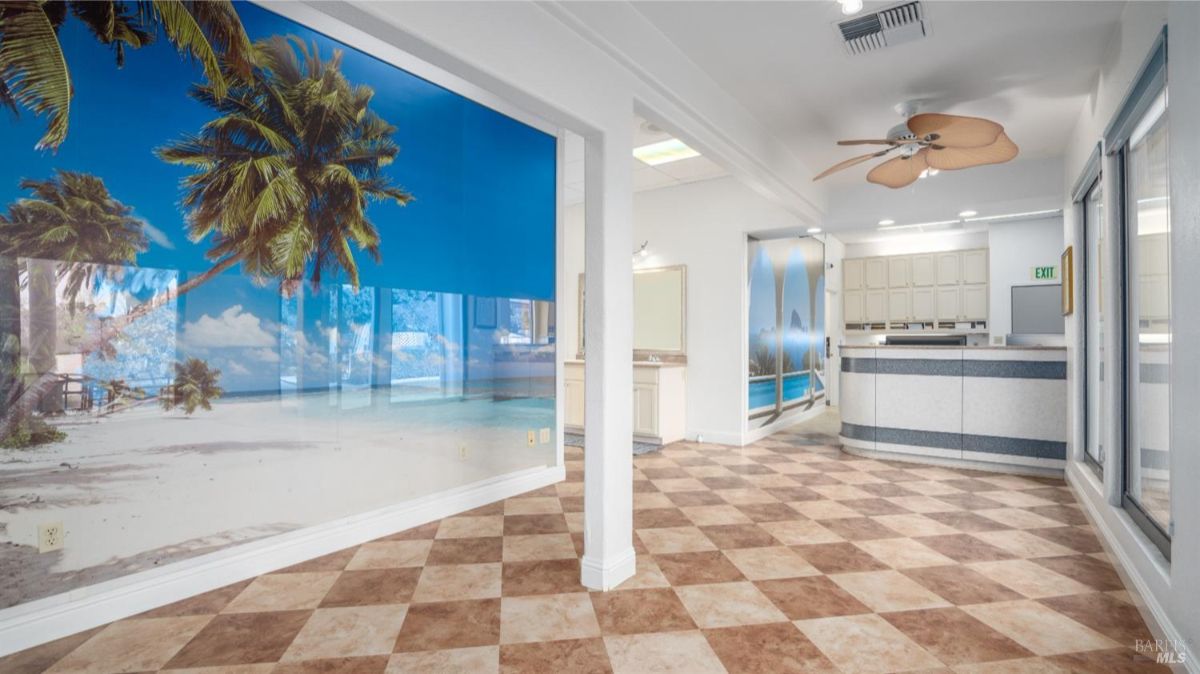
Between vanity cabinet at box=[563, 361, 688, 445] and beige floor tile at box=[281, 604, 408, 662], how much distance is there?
3424mm

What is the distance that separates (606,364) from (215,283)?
188 cm

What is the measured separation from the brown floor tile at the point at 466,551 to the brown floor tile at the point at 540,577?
0.53 ft

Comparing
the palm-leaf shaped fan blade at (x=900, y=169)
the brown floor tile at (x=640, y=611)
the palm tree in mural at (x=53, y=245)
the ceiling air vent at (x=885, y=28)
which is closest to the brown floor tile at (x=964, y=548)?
the brown floor tile at (x=640, y=611)

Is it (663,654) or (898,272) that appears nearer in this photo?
(663,654)

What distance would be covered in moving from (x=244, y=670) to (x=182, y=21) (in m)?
2.66

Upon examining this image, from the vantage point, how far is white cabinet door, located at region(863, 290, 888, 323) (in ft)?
29.3

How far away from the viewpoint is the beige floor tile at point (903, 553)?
2914 mm

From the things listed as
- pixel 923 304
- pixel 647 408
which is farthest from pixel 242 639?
pixel 923 304

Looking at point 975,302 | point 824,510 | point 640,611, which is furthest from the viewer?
point 975,302

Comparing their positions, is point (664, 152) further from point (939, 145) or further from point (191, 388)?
point (191, 388)

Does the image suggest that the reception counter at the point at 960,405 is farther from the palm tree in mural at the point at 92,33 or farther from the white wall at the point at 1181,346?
the palm tree in mural at the point at 92,33

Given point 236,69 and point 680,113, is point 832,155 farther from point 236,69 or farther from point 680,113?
point 236,69

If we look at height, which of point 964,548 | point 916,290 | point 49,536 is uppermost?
point 916,290

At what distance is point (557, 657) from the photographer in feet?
6.77
